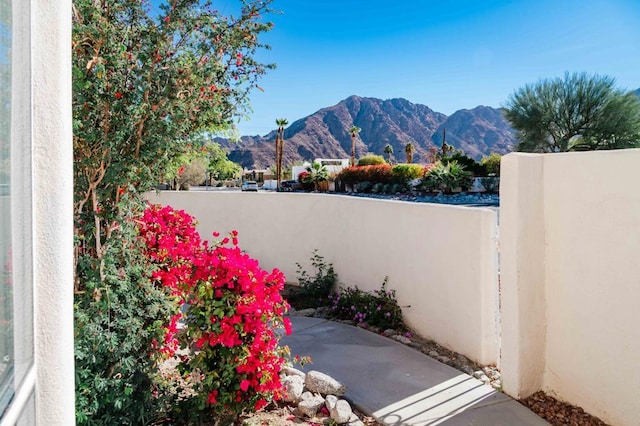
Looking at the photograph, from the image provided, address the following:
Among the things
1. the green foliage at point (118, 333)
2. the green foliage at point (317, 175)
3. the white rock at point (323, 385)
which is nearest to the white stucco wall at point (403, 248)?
the white rock at point (323, 385)

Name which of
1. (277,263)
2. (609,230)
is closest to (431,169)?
(277,263)

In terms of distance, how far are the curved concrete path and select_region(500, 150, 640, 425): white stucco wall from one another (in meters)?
0.35

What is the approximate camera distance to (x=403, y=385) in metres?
3.80

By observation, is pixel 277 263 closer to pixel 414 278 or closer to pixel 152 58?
pixel 414 278

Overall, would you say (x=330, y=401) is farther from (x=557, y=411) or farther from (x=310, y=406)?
(x=557, y=411)

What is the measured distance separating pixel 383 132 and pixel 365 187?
82257 mm

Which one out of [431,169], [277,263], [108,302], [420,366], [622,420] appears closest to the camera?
[108,302]

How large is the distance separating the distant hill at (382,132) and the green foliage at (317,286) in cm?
8428

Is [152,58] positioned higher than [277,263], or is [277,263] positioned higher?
[152,58]

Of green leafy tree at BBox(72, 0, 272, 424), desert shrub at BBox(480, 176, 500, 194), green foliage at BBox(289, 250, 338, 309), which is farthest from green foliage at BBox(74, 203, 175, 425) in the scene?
desert shrub at BBox(480, 176, 500, 194)

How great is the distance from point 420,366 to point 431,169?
21.7 metres

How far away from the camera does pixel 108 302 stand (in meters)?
2.58

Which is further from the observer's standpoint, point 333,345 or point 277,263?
point 277,263

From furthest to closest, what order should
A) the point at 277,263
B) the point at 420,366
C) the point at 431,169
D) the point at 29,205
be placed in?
the point at 431,169 < the point at 277,263 < the point at 420,366 < the point at 29,205
